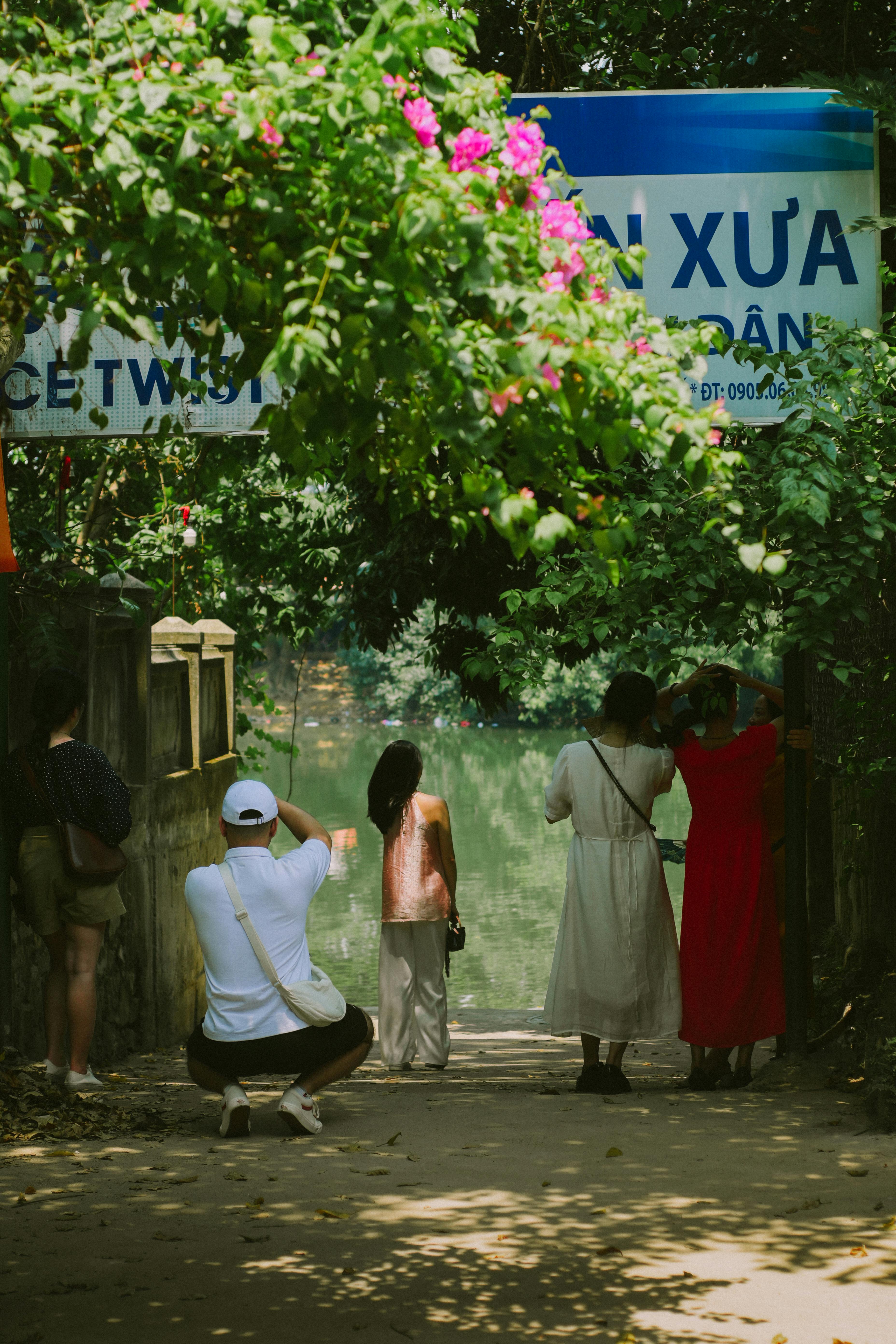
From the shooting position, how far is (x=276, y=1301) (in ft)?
11.3

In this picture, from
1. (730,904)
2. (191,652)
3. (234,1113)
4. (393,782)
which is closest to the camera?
(234,1113)

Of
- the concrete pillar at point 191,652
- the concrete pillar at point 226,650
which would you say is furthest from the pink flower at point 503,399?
the concrete pillar at point 226,650

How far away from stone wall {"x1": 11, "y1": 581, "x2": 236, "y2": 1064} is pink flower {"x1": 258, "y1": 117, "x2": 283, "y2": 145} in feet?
14.1

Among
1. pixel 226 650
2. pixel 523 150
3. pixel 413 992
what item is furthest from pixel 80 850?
pixel 226 650

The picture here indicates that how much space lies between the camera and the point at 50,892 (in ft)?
18.5

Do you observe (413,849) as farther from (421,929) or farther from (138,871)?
(138,871)

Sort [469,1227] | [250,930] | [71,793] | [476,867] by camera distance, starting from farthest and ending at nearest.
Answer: [476,867]
[71,793]
[250,930]
[469,1227]

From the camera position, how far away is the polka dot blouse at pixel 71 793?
5.56 metres

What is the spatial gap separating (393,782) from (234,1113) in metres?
2.29

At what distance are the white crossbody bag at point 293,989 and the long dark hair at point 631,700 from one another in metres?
1.72

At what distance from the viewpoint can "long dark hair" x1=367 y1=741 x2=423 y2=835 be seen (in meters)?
6.85

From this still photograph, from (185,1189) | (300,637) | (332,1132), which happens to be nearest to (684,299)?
(332,1132)

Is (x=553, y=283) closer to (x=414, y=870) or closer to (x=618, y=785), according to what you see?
(x=618, y=785)

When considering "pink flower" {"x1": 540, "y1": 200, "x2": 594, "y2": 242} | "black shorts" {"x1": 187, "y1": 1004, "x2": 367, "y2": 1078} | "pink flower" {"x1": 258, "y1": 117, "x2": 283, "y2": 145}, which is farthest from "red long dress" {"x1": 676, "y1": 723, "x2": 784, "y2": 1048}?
"pink flower" {"x1": 258, "y1": 117, "x2": 283, "y2": 145}
